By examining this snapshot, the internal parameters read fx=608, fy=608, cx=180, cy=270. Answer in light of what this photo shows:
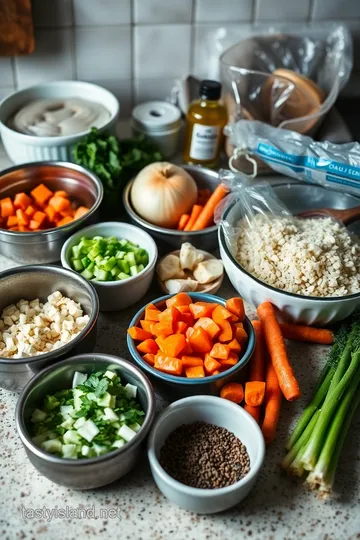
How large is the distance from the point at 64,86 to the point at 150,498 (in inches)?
45.3

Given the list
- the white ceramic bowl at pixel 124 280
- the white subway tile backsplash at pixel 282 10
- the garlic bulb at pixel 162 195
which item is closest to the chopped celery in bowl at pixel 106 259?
the white ceramic bowl at pixel 124 280

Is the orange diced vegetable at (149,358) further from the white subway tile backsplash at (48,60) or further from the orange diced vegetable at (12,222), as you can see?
the white subway tile backsplash at (48,60)

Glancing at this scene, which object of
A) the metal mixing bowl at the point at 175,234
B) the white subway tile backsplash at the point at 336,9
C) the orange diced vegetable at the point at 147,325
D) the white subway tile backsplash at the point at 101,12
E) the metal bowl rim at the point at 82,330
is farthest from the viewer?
the white subway tile backsplash at the point at 336,9

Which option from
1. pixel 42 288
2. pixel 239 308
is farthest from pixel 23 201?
pixel 239 308

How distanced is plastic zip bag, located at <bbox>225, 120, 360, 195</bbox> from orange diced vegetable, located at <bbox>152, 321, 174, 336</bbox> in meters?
0.57

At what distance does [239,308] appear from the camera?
3.75ft

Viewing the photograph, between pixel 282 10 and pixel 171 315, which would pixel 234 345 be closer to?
pixel 171 315

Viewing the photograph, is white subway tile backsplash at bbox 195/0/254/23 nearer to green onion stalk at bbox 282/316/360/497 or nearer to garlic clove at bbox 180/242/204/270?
garlic clove at bbox 180/242/204/270

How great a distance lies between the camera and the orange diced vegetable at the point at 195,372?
1.06m

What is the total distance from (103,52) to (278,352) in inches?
39.8

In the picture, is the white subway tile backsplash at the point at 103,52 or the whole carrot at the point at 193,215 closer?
the whole carrot at the point at 193,215

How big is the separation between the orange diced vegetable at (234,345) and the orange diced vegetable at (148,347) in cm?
14

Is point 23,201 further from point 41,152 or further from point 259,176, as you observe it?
point 259,176

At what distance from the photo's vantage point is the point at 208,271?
1.31 metres
